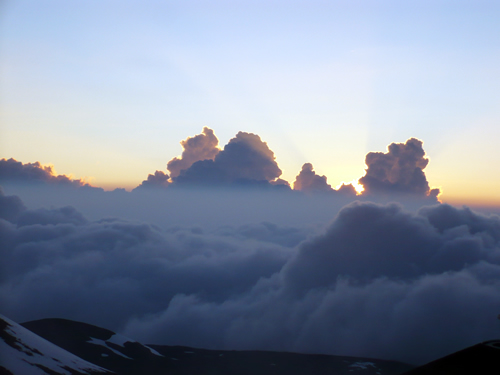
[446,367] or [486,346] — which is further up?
[486,346]

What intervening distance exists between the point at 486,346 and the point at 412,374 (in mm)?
5747

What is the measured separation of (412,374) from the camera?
1992 centimetres

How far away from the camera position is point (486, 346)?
21.6 m

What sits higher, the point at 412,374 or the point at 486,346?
the point at 486,346

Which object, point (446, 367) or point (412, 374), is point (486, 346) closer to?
point (446, 367)

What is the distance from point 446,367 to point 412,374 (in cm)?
267

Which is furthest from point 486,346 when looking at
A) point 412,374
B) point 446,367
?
point 412,374

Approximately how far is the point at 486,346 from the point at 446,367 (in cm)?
316

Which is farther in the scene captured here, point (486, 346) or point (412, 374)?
point (486, 346)
